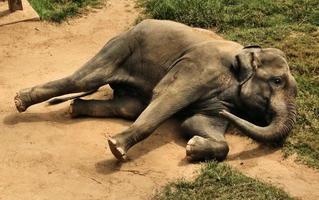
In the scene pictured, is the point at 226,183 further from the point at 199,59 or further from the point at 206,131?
the point at 199,59

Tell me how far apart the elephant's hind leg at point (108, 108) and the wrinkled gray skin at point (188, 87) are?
1 cm

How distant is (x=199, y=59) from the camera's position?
19.9 feet

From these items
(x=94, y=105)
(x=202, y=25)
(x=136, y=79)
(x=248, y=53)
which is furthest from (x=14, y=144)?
(x=202, y=25)

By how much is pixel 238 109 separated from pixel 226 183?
1033 millimetres

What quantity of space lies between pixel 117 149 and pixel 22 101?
1.42m

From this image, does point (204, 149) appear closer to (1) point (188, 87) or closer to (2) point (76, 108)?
(1) point (188, 87)

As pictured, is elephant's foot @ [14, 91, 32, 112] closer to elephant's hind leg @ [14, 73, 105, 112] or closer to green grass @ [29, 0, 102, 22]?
elephant's hind leg @ [14, 73, 105, 112]

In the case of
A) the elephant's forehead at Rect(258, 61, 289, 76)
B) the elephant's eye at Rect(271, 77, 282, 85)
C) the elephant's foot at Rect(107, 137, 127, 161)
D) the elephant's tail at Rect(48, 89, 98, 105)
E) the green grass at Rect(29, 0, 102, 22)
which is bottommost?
the green grass at Rect(29, 0, 102, 22)

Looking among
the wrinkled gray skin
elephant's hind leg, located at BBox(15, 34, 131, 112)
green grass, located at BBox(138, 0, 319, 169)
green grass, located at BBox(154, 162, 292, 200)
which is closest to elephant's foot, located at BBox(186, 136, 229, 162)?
the wrinkled gray skin

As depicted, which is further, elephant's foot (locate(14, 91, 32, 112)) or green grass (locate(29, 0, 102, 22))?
green grass (locate(29, 0, 102, 22))

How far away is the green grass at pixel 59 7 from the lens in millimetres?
9242

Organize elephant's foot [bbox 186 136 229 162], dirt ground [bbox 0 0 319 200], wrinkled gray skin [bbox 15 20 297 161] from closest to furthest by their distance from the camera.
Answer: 1. dirt ground [bbox 0 0 319 200]
2. elephant's foot [bbox 186 136 229 162]
3. wrinkled gray skin [bbox 15 20 297 161]

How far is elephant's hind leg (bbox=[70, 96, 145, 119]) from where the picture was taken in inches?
250

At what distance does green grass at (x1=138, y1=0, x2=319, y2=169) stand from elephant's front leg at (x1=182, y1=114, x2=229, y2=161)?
973mm
